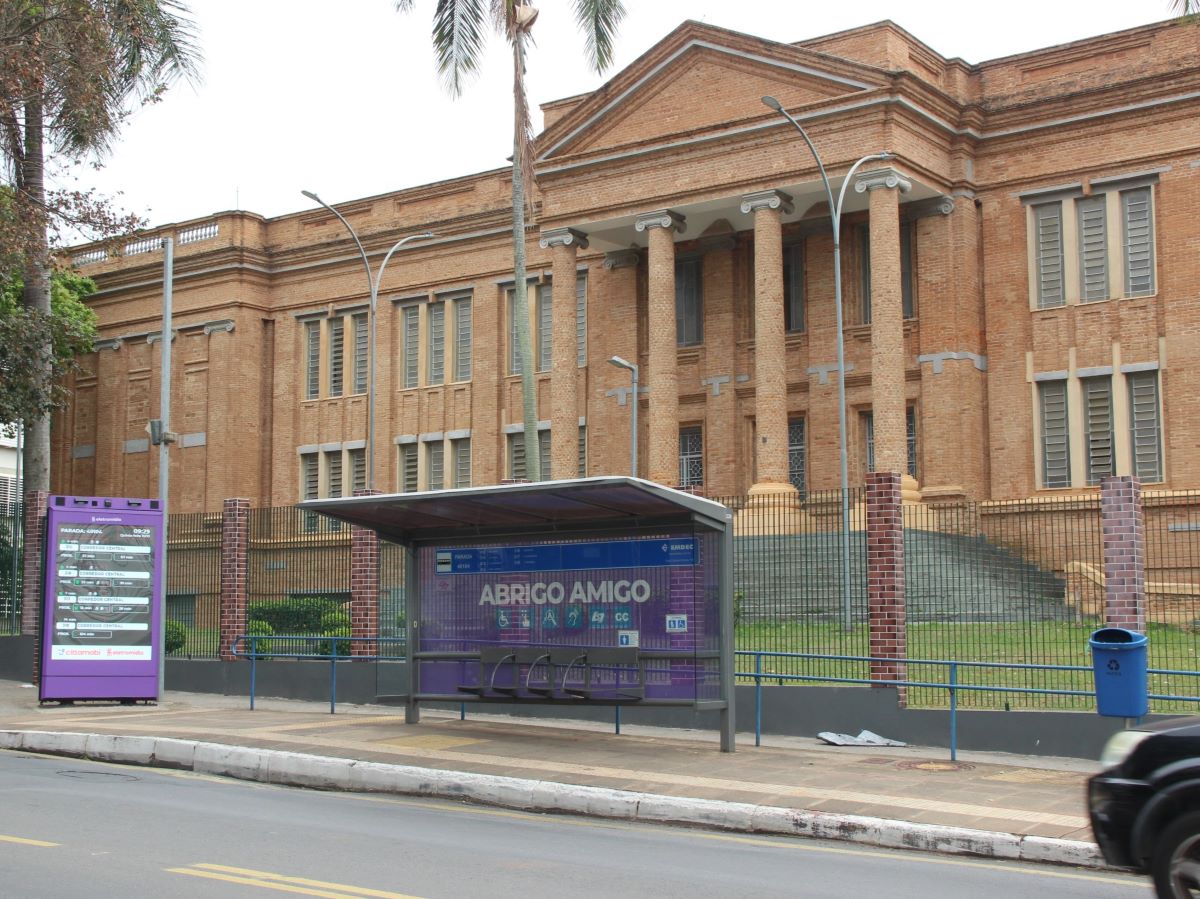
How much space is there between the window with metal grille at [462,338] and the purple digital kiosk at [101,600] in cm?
2168

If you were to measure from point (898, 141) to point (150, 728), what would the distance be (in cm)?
2251

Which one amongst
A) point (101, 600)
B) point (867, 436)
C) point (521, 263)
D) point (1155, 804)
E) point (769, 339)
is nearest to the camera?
point (1155, 804)

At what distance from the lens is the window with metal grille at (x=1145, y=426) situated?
1257 inches

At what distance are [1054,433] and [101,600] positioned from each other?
22.0m

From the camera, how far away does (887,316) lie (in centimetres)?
3281

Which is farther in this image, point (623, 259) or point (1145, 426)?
point (623, 259)

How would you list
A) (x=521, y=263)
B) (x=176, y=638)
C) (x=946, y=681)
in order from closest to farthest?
(x=946, y=681) < (x=176, y=638) < (x=521, y=263)

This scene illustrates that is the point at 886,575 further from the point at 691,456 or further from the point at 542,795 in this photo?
the point at 691,456

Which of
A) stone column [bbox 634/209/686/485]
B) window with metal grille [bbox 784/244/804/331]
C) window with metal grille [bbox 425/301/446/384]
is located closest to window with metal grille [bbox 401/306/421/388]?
window with metal grille [bbox 425/301/446/384]

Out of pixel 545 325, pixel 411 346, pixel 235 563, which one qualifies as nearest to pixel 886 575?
pixel 235 563

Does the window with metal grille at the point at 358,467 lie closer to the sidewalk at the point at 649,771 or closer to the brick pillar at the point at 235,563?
the brick pillar at the point at 235,563

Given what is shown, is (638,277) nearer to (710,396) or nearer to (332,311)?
(710,396)

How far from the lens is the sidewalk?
36.3ft

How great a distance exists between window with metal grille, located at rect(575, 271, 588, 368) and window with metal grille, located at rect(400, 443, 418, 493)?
22.8 ft
